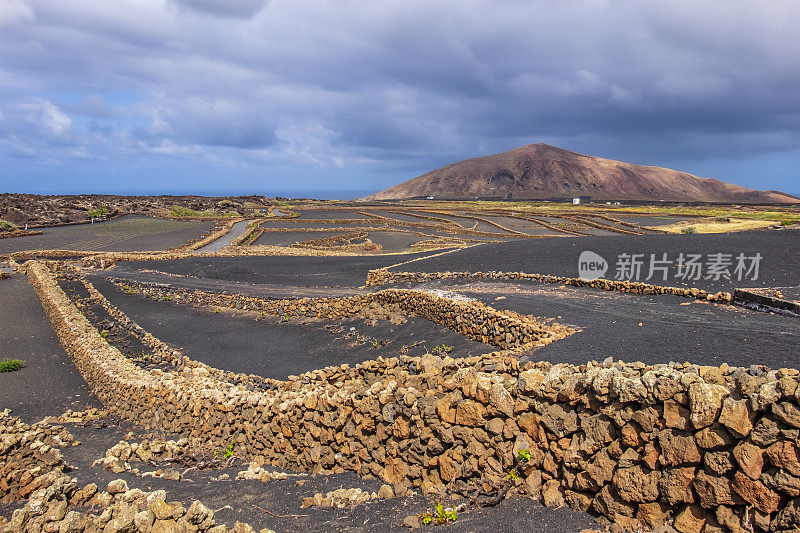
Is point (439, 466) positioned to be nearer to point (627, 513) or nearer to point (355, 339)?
point (627, 513)

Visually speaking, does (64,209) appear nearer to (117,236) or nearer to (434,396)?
(117,236)

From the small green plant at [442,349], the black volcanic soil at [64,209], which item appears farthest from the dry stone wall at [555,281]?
the black volcanic soil at [64,209]

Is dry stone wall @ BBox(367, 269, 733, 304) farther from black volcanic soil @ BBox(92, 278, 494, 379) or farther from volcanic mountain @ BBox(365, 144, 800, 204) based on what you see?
volcanic mountain @ BBox(365, 144, 800, 204)

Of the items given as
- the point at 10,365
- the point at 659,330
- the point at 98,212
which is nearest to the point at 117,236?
the point at 98,212

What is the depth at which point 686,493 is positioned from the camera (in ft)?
14.2

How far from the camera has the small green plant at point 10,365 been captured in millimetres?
15366

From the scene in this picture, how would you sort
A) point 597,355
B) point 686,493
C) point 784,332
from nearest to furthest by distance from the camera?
1. point 686,493
2. point 597,355
3. point 784,332

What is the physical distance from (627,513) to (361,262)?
2845 centimetres

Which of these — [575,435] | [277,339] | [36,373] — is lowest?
[36,373]

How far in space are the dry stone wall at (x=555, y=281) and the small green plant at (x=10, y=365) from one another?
14.8 meters

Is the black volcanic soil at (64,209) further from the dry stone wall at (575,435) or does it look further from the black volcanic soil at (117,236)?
the dry stone wall at (575,435)

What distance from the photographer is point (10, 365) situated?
611 inches

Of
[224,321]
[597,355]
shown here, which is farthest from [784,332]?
[224,321]

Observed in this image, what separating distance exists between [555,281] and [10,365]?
66.7ft
